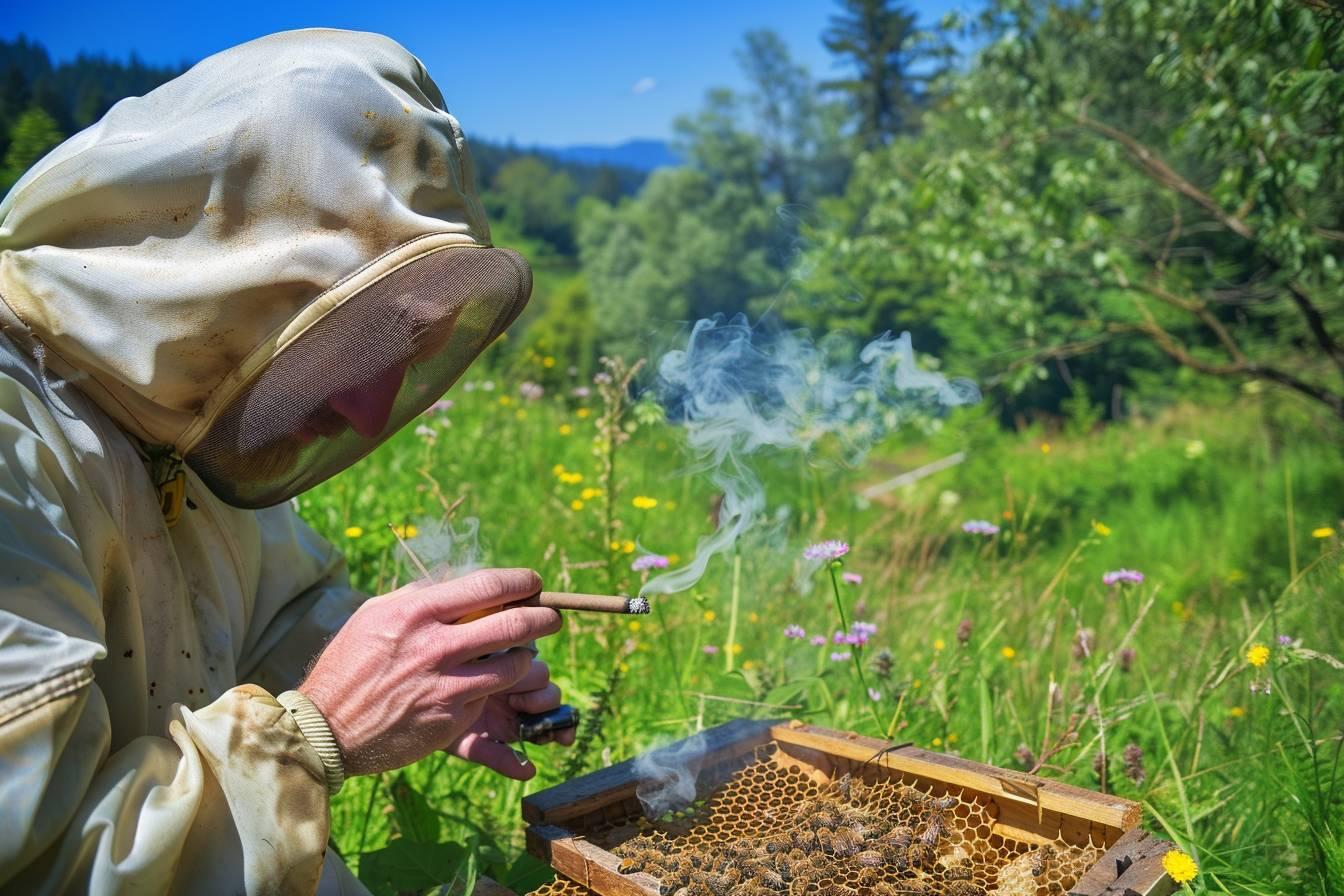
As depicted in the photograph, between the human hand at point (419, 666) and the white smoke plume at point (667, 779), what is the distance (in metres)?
0.49

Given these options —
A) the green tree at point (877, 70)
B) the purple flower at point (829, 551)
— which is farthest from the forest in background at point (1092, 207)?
the green tree at point (877, 70)

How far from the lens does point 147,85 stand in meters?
11.6

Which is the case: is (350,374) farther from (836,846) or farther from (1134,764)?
(1134,764)

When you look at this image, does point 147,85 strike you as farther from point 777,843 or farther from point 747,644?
point 777,843

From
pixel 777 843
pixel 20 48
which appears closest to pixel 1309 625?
pixel 777 843

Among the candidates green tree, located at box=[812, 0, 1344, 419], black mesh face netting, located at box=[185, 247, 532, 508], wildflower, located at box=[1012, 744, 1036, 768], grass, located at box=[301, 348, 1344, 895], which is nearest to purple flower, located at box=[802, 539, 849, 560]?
grass, located at box=[301, 348, 1344, 895]

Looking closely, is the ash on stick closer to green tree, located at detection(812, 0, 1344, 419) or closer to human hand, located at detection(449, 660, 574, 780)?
human hand, located at detection(449, 660, 574, 780)

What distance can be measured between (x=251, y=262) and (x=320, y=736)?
0.73m

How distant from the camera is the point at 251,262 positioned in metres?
1.50

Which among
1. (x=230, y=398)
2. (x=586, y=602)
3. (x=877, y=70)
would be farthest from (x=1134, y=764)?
(x=877, y=70)

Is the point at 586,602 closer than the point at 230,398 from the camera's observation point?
No

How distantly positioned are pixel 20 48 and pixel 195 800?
11.4 m

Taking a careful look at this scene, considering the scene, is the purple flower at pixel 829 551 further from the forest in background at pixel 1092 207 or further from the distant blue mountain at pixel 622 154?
the distant blue mountain at pixel 622 154

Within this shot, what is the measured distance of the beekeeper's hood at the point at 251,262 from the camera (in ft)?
4.89
